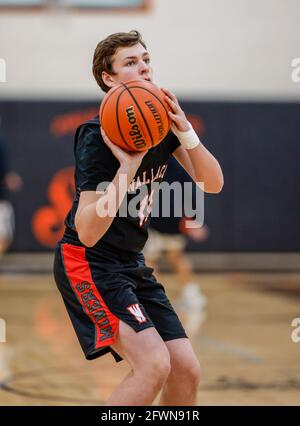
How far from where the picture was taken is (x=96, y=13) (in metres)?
15.0

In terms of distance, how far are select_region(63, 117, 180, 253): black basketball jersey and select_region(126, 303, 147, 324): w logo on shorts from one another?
338 millimetres

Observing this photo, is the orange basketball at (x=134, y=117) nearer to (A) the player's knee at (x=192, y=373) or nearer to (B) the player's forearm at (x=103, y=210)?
(B) the player's forearm at (x=103, y=210)

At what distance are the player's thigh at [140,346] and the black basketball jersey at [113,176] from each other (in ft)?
1.52

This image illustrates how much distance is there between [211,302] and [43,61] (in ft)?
21.3

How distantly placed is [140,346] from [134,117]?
1066 mm

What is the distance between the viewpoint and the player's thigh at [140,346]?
3730 mm

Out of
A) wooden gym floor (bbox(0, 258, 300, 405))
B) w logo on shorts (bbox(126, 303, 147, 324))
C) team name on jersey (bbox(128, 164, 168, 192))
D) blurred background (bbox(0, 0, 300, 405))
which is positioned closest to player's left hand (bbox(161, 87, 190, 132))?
team name on jersey (bbox(128, 164, 168, 192))

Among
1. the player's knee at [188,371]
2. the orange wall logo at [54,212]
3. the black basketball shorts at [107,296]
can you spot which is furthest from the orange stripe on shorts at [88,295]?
the orange wall logo at [54,212]

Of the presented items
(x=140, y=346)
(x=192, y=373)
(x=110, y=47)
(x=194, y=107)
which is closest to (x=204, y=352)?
(x=192, y=373)
